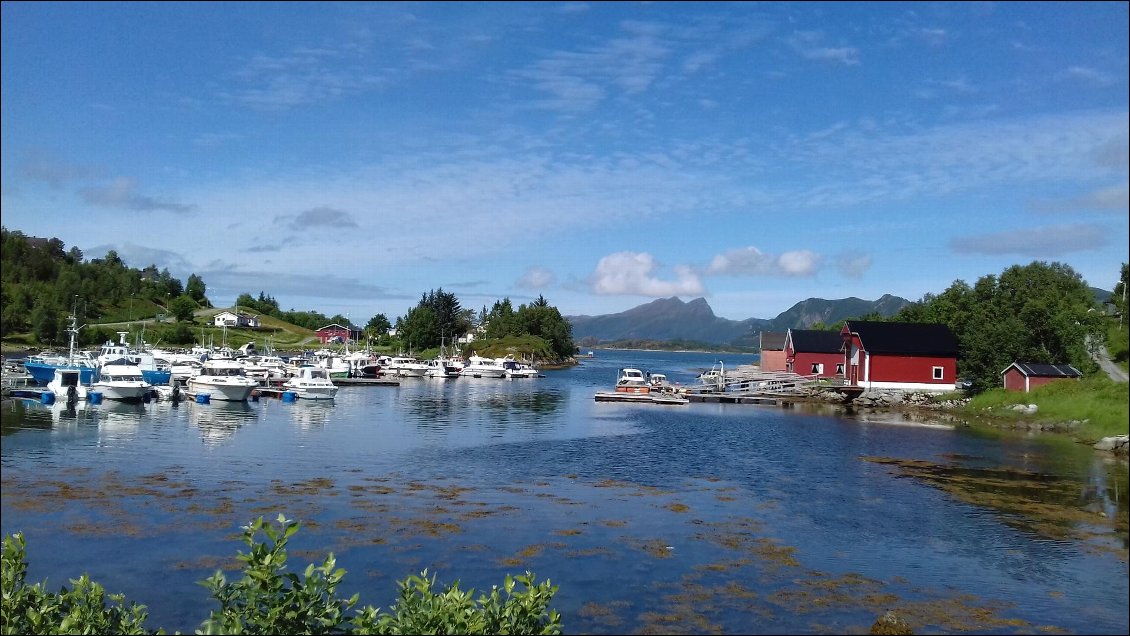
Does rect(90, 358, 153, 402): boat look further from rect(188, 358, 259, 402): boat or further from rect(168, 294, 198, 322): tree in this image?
rect(168, 294, 198, 322): tree

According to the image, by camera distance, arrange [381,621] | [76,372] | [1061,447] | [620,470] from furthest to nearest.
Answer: [76,372] < [1061,447] < [620,470] < [381,621]

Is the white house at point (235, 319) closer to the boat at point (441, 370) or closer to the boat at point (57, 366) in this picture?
the boat at point (441, 370)

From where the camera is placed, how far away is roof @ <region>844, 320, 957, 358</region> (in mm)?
63156

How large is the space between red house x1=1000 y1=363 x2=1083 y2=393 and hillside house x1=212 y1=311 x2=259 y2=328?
9938 cm

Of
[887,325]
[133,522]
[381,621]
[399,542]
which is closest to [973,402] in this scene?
[887,325]

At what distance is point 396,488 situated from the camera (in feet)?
84.8

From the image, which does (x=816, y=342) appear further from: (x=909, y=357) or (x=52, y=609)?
(x=52, y=609)

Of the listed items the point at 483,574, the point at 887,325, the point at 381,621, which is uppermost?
the point at 887,325

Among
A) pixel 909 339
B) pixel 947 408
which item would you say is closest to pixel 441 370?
pixel 909 339

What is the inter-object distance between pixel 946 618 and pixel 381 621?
485 inches

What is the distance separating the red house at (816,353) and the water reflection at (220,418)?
2091 inches

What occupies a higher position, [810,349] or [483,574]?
[810,349]

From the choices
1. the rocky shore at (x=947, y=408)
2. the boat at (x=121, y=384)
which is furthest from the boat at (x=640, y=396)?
the boat at (x=121, y=384)

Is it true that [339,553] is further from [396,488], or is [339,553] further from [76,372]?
[76,372]
